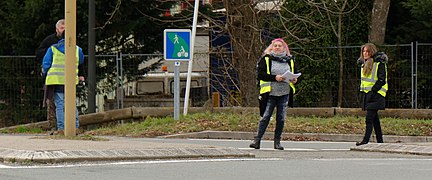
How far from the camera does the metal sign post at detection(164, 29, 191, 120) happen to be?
58.6ft

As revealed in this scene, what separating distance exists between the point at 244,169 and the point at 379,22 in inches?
616

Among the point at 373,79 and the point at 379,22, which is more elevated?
the point at 379,22

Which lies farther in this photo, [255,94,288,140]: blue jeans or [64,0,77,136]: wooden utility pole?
[255,94,288,140]: blue jeans

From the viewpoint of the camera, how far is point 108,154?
32.8 ft

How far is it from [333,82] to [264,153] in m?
11.7

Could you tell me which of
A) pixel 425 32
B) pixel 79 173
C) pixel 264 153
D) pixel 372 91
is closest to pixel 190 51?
pixel 372 91

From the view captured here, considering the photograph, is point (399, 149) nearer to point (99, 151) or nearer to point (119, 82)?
point (99, 151)

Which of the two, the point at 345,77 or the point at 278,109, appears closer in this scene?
the point at 278,109


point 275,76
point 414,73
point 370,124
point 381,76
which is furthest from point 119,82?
point 275,76

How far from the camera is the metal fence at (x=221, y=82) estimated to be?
22.4 metres

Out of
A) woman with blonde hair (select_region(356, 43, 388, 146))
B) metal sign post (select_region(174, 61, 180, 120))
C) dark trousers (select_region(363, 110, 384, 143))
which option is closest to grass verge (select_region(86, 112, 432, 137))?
metal sign post (select_region(174, 61, 180, 120))

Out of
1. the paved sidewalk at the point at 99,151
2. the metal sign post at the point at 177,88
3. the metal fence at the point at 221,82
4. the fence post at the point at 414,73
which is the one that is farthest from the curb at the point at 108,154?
the metal fence at the point at 221,82

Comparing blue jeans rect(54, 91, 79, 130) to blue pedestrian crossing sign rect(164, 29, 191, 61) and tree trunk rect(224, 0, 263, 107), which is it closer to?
blue pedestrian crossing sign rect(164, 29, 191, 61)


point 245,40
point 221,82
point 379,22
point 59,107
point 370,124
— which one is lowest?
point 370,124
